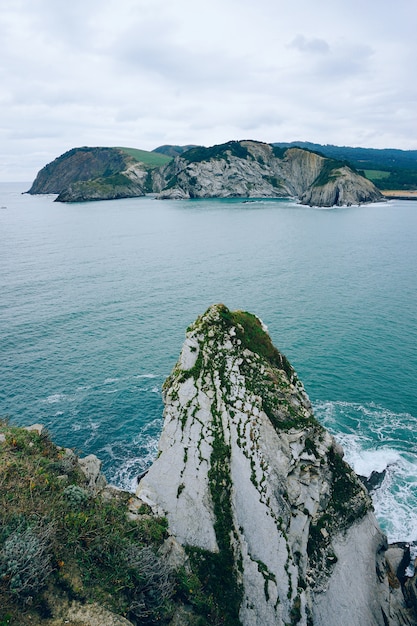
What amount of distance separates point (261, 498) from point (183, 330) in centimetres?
3420

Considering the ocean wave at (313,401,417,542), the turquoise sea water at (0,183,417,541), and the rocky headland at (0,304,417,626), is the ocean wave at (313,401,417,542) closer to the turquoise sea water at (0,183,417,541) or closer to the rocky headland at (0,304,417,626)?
the turquoise sea water at (0,183,417,541)

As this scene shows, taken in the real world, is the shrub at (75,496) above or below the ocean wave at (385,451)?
above

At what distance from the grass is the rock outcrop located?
9.11 feet

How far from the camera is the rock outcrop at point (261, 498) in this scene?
1991cm

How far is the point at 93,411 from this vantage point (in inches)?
1548

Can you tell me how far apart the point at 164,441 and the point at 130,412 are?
633 inches

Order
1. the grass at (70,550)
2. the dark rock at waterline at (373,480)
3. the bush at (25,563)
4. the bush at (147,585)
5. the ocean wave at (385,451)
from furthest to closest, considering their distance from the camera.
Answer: the dark rock at waterline at (373,480), the ocean wave at (385,451), the bush at (147,585), the grass at (70,550), the bush at (25,563)

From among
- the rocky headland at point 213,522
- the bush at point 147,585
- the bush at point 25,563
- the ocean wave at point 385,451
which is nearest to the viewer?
the bush at point 25,563

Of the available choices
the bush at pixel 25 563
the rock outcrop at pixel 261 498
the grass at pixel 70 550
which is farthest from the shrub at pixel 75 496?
the rock outcrop at pixel 261 498

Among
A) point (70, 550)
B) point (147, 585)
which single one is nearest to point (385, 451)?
point (147, 585)

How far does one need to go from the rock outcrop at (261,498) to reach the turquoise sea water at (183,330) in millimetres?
8259

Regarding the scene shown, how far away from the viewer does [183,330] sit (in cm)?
5484

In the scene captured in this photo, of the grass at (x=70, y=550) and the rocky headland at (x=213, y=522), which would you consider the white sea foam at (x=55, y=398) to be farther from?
the grass at (x=70, y=550)

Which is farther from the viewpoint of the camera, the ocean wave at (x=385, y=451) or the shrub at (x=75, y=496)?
the ocean wave at (x=385, y=451)
